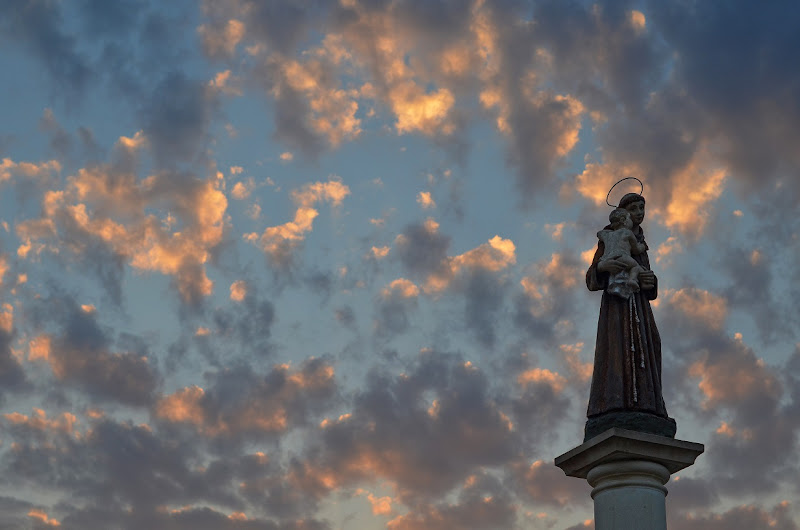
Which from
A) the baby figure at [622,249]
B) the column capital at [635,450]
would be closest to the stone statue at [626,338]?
the baby figure at [622,249]

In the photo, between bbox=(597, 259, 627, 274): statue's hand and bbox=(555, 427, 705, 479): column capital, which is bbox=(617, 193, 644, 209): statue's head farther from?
bbox=(555, 427, 705, 479): column capital

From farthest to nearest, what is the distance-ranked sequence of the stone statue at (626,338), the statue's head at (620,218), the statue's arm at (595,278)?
the statue's head at (620,218)
the statue's arm at (595,278)
the stone statue at (626,338)

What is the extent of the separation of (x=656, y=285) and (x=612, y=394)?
2.58m

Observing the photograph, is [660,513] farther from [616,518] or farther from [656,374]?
[656,374]

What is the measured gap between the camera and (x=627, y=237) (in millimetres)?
16828

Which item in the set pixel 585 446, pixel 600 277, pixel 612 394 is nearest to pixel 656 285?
pixel 600 277

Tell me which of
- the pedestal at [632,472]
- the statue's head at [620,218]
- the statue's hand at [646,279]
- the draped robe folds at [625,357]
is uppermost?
the statue's head at [620,218]

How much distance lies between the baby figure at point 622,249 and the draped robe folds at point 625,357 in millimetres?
187

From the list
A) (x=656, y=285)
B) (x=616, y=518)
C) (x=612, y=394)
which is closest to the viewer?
(x=616, y=518)

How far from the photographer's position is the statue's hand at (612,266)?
16328 mm

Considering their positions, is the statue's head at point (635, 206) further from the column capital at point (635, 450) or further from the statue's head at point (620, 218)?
the column capital at point (635, 450)

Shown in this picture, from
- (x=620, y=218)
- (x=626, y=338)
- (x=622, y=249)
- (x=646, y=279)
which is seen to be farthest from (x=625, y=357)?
(x=620, y=218)

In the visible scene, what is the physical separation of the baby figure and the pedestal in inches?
117

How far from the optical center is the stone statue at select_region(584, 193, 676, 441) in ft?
49.5
